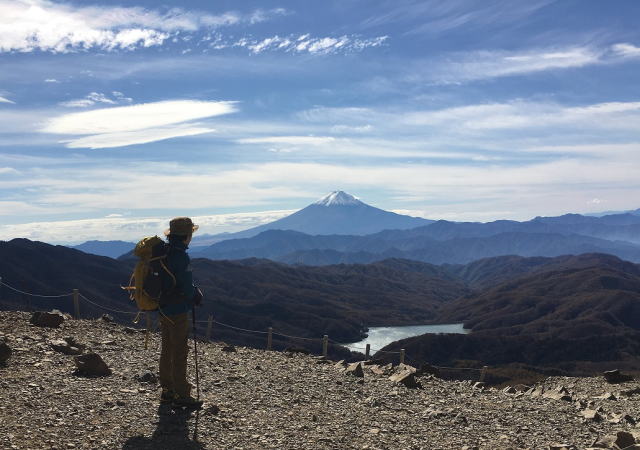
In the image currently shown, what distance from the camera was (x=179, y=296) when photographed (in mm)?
9133

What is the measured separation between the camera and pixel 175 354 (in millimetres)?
9297

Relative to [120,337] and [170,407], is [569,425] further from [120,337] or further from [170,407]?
[120,337]

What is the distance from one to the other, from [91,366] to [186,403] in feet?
11.1

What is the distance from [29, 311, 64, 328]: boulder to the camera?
1695cm

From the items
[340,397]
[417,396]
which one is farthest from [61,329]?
[417,396]

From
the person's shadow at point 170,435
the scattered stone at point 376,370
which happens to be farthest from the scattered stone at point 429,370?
the person's shadow at point 170,435

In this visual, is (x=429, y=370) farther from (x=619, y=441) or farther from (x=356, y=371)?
(x=619, y=441)

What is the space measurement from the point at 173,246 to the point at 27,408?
11.8 ft

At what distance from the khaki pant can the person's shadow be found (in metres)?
0.37

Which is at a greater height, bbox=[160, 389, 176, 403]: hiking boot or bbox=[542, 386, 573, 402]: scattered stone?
bbox=[160, 389, 176, 403]: hiking boot

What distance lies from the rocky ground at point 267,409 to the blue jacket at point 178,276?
1.91 m

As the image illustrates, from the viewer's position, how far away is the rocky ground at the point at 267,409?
8469 millimetres

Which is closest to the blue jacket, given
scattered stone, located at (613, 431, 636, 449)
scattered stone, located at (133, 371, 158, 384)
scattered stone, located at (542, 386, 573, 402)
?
scattered stone, located at (133, 371, 158, 384)

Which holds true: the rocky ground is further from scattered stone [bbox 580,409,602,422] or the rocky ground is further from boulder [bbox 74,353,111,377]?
boulder [bbox 74,353,111,377]
